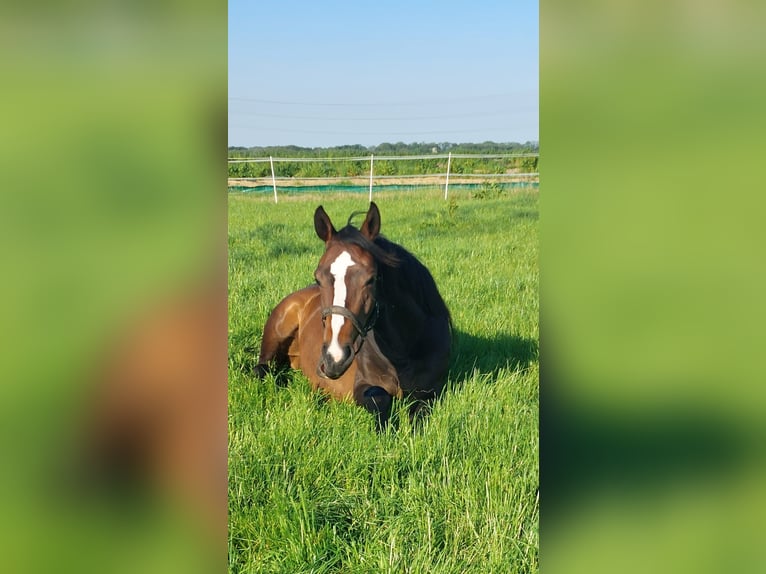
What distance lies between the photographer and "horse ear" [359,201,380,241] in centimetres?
259

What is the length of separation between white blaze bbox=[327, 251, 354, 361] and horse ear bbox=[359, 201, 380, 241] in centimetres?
19

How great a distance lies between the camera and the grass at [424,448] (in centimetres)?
161

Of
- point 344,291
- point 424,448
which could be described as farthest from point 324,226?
point 424,448
